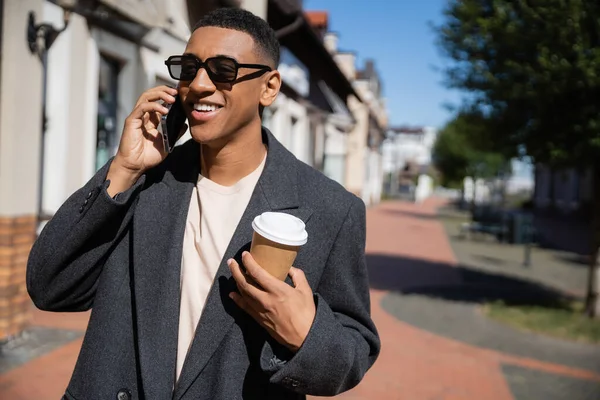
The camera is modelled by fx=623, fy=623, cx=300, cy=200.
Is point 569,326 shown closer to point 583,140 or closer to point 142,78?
point 583,140

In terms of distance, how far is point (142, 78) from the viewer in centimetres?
785

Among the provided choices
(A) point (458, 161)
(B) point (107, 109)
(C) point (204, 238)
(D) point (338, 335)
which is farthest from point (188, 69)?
(A) point (458, 161)

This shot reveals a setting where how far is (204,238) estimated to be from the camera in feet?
5.50

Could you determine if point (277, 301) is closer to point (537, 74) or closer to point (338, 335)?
point (338, 335)

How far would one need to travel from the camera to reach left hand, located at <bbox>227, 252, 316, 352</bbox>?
1.41 m

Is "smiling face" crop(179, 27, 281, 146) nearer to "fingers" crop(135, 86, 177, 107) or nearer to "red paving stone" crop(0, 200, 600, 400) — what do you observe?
"fingers" crop(135, 86, 177, 107)

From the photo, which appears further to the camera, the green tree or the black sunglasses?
the green tree

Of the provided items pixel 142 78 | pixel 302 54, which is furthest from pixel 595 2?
pixel 302 54

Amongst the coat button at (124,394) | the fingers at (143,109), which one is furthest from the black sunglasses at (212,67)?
the coat button at (124,394)

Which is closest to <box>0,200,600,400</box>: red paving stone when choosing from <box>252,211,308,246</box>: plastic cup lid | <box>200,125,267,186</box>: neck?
<box>200,125,267,186</box>: neck

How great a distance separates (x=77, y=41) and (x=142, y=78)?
1.37m

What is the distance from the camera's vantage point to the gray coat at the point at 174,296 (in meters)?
1.53

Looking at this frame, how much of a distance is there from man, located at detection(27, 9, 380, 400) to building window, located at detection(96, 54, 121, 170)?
20.1 ft

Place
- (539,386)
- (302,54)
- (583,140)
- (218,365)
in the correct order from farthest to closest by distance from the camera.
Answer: (302,54) → (583,140) → (539,386) → (218,365)
